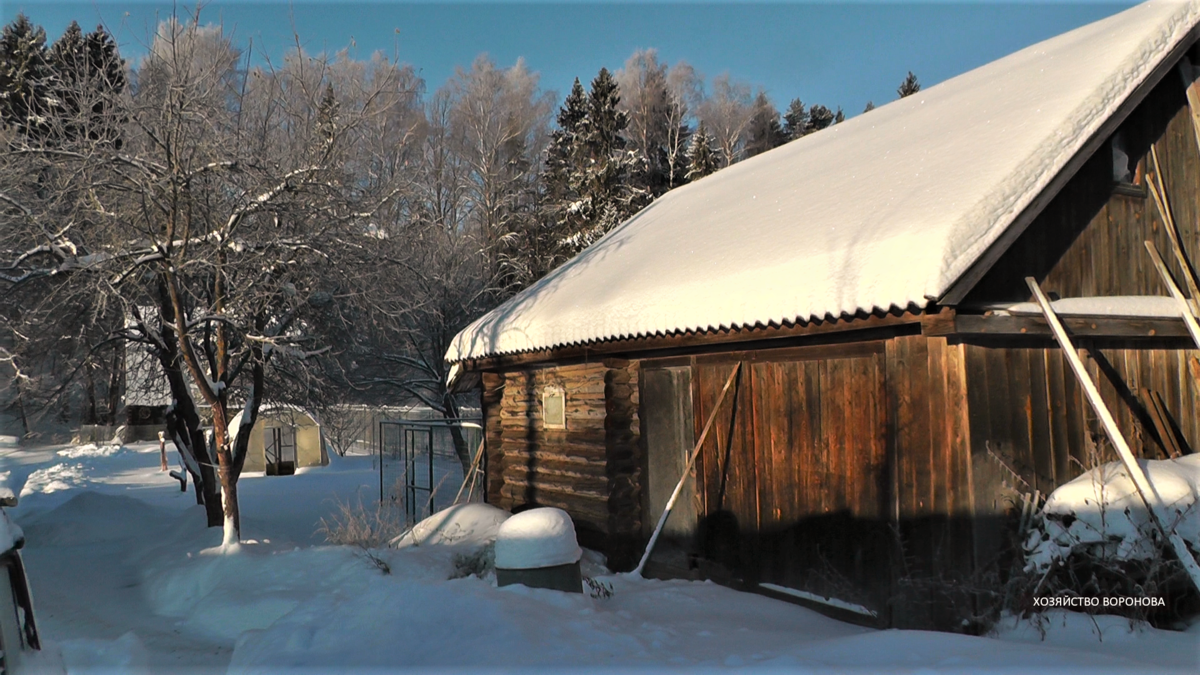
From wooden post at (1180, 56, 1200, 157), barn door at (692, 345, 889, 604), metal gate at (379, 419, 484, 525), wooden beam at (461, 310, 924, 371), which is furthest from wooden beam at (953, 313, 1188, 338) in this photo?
metal gate at (379, 419, 484, 525)

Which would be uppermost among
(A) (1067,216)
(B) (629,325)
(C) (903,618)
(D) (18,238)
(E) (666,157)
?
(E) (666,157)

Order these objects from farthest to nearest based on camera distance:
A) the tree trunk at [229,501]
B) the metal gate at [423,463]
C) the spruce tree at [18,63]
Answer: the spruce tree at [18,63]
the metal gate at [423,463]
the tree trunk at [229,501]

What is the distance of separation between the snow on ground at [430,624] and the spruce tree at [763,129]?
2729 cm

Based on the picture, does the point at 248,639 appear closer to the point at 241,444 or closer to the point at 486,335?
the point at 486,335

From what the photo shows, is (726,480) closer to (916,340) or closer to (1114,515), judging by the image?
(916,340)

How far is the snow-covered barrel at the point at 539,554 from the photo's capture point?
6.63m

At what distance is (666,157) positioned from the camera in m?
29.8

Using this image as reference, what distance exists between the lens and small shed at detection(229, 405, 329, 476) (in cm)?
2327

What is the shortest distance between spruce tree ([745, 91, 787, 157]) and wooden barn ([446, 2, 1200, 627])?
85.2ft

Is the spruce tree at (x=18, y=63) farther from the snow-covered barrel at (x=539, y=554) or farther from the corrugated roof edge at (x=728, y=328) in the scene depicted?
the snow-covered barrel at (x=539, y=554)

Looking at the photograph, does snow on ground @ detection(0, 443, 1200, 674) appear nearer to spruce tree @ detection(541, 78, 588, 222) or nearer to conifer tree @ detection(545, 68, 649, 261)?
conifer tree @ detection(545, 68, 649, 261)

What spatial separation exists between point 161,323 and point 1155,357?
43.5 feet

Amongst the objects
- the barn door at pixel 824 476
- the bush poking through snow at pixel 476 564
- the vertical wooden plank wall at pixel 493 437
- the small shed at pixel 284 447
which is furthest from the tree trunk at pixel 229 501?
the small shed at pixel 284 447

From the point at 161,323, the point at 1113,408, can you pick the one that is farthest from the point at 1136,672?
the point at 161,323
